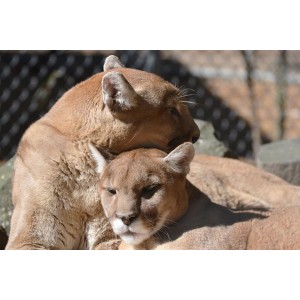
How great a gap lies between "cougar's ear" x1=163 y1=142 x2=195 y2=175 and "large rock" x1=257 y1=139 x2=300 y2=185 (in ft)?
5.61

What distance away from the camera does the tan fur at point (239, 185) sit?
4.01 m

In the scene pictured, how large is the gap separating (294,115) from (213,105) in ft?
2.35

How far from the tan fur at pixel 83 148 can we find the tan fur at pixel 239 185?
503mm

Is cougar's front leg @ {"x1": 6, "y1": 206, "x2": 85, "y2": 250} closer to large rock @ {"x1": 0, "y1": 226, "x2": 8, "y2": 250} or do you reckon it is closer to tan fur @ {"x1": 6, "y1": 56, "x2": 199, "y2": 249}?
tan fur @ {"x1": 6, "y1": 56, "x2": 199, "y2": 249}

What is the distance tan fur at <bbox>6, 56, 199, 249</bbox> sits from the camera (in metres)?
3.44

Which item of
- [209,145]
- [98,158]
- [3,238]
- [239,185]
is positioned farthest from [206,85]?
[98,158]

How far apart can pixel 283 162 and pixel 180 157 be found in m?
1.76

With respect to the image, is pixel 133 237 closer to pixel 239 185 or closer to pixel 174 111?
pixel 174 111

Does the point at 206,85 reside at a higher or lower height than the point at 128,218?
lower

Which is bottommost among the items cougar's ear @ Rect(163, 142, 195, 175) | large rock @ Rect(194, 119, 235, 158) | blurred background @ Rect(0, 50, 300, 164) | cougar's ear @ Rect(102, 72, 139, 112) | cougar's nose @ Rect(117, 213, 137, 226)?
blurred background @ Rect(0, 50, 300, 164)

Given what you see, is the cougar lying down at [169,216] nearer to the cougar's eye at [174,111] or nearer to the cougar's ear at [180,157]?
the cougar's ear at [180,157]

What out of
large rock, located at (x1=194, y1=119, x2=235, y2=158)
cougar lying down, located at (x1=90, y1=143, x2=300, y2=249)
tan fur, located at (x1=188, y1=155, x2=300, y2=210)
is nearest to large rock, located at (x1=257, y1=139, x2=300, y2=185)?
large rock, located at (x1=194, y1=119, x2=235, y2=158)

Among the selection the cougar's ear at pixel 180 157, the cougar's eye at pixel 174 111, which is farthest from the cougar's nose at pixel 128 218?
the cougar's eye at pixel 174 111

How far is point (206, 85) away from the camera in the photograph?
743 cm
